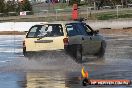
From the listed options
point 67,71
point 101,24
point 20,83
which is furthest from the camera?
point 101,24

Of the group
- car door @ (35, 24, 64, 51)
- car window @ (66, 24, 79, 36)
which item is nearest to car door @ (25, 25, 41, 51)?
car door @ (35, 24, 64, 51)

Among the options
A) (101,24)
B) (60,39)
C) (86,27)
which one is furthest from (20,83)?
(101,24)

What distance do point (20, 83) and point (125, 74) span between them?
3.43m

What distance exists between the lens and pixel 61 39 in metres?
19.6

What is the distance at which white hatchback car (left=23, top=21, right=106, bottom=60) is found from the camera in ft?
64.5

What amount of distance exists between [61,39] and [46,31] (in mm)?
813

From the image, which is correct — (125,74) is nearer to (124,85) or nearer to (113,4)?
(124,85)

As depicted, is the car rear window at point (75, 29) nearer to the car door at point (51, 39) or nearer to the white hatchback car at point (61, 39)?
the white hatchback car at point (61, 39)

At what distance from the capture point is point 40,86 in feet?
45.8

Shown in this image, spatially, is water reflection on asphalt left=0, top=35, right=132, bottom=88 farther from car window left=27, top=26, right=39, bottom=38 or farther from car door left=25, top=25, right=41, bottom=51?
car window left=27, top=26, right=39, bottom=38

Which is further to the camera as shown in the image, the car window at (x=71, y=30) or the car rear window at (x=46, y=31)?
the car window at (x=71, y=30)

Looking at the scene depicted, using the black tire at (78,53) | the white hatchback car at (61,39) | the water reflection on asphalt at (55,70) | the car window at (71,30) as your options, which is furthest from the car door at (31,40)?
the black tire at (78,53)

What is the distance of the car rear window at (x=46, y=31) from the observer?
20.0 metres

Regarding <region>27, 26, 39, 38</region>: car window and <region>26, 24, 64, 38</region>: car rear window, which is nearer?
<region>26, 24, 64, 38</region>: car rear window
